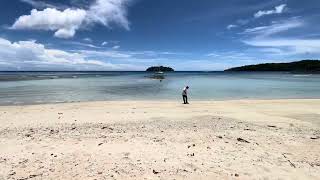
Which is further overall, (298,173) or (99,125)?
(99,125)

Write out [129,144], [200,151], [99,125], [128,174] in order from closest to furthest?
[128,174] < [200,151] < [129,144] < [99,125]

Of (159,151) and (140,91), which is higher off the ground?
(159,151)

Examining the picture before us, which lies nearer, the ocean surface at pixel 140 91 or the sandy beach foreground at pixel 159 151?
the sandy beach foreground at pixel 159 151

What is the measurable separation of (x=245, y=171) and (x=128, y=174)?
2.89 metres

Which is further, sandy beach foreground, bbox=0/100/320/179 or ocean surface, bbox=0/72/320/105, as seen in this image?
ocean surface, bbox=0/72/320/105

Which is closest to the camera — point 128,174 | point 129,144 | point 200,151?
point 128,174

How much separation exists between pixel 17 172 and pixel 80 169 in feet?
4.89

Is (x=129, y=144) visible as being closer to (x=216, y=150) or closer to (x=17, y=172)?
(x=216, y=150)

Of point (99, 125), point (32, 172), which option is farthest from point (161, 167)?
point (99, 125)

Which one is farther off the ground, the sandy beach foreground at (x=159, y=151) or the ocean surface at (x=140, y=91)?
the sandy beach foreground at (x=159, y=151)

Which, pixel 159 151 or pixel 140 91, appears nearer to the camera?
pixel 159 151

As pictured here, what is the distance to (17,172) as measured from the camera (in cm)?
749

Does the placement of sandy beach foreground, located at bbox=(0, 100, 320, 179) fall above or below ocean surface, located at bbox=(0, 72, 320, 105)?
above

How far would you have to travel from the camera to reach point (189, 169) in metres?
7.77
